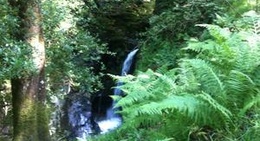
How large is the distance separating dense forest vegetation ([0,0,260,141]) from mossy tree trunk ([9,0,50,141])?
2cm

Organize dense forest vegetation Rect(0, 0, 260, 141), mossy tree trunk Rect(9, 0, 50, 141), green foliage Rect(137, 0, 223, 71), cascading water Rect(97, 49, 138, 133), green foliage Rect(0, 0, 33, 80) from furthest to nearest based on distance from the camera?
cascading water Rect(97, 49, 138, 133) < green foliage Rect(137, 0, 223, 71) < mossy tree trunk Rect(9, 0, 50, 141) < green foliage Rect(0, 0, 33, 80) < dense forest vegetation Rect(0, 0, 260, 141)

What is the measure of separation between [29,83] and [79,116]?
4.95 m

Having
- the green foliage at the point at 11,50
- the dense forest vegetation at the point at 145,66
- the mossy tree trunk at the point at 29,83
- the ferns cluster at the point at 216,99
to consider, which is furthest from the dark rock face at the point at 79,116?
the ferns cluster at the point at 216,99

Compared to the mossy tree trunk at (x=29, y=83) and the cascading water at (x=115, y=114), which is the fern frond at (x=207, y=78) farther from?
the cascading water at (x=115, y=114)

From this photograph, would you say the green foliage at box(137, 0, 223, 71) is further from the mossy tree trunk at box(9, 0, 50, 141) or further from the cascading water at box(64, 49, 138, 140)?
the mossy tree trunk at box(9, 0, 50, 141)

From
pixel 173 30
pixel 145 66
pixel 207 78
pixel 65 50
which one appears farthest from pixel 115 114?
pixel 207 78

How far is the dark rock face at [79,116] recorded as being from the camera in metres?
11.3

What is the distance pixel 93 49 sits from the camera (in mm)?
8891

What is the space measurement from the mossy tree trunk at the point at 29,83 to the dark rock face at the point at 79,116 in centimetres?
418

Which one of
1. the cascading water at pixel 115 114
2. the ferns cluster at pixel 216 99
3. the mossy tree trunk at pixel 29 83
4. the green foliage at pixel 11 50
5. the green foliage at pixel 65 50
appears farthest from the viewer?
the cascading water at pixel 115 114

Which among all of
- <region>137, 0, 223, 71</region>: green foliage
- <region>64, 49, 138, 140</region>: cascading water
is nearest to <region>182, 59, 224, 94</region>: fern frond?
<region>137, 0, 223, 71</region>: green foliage

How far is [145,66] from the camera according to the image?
9562 mm

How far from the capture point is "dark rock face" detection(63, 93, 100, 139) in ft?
37.0

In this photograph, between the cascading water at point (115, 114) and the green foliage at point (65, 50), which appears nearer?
the green foliage at point (65, 50)
